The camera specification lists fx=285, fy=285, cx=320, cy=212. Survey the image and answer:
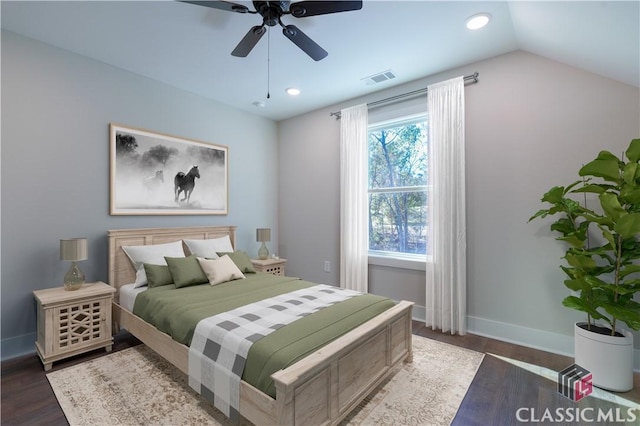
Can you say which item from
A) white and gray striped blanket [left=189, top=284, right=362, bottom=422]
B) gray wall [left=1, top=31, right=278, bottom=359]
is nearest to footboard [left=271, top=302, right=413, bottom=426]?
white and gray striped blanket [left=189, top=284, right=362, bottom=422]

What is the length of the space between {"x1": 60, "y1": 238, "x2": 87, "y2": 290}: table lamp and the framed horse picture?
1.98 feet

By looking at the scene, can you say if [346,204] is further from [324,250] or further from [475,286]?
[475,286]

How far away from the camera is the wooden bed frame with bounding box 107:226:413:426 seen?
144 centimetres

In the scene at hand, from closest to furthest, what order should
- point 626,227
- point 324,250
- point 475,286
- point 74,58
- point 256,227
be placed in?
point 626,227, point 74,58, point 475,286, point 324,250, point 256,227

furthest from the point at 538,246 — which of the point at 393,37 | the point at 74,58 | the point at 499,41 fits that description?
the point at 74,58

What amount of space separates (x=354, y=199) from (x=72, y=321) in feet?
10.6

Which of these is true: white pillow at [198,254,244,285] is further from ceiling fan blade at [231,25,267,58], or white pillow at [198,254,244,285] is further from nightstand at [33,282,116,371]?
ceiling fan blade at [231,25,267,58]

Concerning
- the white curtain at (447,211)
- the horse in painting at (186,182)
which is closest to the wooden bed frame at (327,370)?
the white curtain at (447,211)

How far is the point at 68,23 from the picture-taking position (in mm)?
2463

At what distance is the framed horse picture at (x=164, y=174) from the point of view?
3213 millimetres

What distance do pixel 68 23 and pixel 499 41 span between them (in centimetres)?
389

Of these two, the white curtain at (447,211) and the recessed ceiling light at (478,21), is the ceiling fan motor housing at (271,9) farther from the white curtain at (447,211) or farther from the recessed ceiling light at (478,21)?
the white curtain at (447,211)

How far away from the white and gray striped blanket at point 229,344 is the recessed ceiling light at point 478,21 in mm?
2695

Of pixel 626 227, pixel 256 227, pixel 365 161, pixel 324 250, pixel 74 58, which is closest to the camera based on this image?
pixel 626 227
